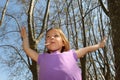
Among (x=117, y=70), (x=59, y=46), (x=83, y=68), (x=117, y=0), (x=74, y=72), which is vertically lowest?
(x=83, y=68)

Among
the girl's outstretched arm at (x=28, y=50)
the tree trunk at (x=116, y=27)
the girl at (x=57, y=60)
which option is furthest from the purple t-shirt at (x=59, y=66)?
the tree trunk at (x=116, y=27)

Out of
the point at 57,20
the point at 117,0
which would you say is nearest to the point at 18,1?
the point at 57,20

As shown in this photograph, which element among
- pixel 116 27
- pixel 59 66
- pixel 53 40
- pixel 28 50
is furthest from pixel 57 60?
pixel 116 27

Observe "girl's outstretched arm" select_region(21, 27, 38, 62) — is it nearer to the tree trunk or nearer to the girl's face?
the girl's face

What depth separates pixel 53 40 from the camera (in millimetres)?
3639

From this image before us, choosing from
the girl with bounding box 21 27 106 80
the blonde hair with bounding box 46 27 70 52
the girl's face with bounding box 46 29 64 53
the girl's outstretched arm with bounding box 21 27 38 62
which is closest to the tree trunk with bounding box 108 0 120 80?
the girl with bounding box 21 27 106 80

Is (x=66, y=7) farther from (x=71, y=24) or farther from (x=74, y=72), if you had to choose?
(x=74, y=72)

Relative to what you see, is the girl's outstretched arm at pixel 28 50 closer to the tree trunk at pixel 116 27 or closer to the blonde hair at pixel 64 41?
the blonde hair at pixel 64 41

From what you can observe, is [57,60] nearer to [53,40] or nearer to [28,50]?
[53,40]

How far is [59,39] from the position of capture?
366 centimetres

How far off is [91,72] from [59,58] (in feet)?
68.8

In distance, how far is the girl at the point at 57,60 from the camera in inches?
135

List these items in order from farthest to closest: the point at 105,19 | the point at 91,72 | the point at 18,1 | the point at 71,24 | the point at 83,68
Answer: the point at 91,72, the point at 18,1, the point at 71,24, the point at 105,19, the point at 83,68

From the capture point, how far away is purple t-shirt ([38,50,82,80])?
3.42 metres
